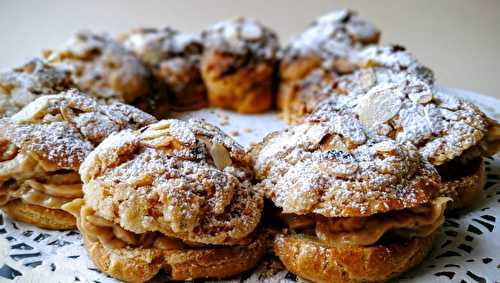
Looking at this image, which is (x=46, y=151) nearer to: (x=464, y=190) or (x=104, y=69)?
(x=104, y=69)

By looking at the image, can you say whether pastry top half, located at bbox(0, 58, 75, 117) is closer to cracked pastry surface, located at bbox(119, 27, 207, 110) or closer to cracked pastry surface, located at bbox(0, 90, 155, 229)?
cracked pastry surface, located at bbox(0, 90, 155, 229)

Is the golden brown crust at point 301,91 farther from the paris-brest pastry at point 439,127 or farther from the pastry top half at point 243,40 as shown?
the paris-brest pastry at point 439,127

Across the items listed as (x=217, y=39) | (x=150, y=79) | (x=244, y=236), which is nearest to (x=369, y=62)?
(x=217, y=39)

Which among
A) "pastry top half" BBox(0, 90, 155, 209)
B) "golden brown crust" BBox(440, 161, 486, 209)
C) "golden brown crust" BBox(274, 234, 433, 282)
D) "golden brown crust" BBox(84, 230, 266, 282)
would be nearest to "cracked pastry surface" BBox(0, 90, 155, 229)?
"pastry top half" BBox(0, 90, 155, 209)

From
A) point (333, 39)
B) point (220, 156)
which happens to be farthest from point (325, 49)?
point (220, 156)

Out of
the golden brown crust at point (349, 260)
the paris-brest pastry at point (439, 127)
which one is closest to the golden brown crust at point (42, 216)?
the golden brown crust at point (349, 260)

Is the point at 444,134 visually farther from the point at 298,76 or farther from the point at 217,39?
the point at 217,39
